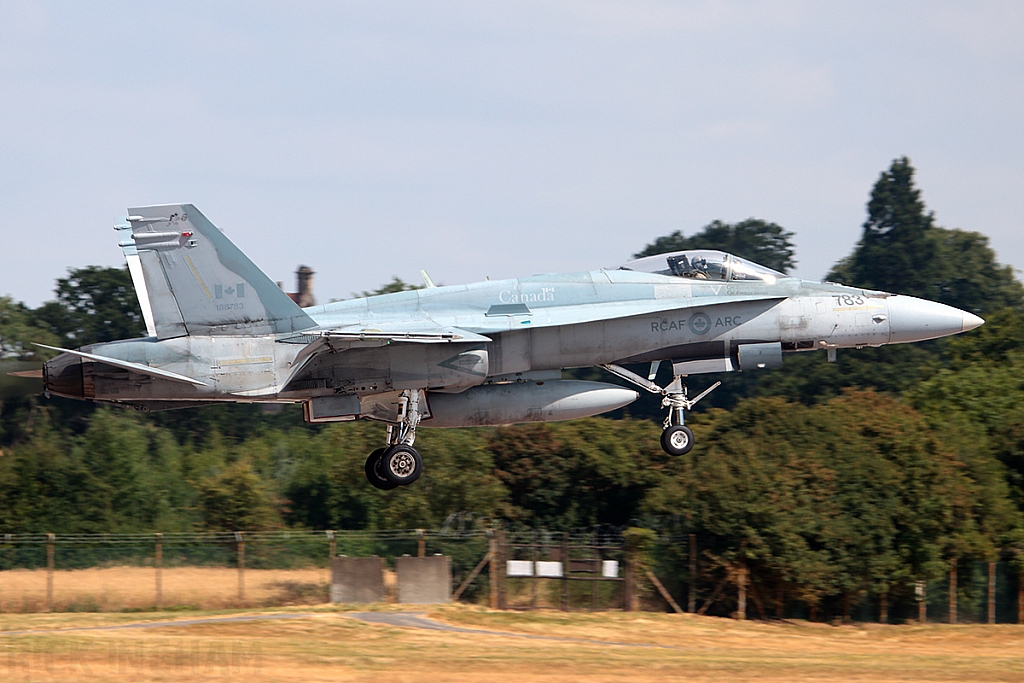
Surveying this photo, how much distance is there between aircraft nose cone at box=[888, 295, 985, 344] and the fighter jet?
3 centimetres

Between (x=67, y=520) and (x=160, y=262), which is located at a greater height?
(x=160, y=262)

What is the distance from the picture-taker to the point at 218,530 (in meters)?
42.5

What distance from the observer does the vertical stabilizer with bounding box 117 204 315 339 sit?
71.5ft

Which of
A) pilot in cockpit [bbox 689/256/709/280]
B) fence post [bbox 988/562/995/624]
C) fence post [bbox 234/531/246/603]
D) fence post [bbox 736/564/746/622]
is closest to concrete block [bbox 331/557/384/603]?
fence post [bbox 234/531/246/603]

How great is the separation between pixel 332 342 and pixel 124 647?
7.94 m

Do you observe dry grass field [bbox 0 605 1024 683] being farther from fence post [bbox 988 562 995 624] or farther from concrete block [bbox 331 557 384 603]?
fence post [bbox 988 562 995 624]

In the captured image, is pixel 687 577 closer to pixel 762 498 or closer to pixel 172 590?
pixel 762 498

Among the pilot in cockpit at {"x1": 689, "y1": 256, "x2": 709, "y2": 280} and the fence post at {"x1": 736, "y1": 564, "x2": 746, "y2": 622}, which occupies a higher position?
the pilot in cockpit at {"x1": 689, "y1": 256, "x2": 709, "y2": 280}

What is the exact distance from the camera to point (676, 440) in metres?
22.6

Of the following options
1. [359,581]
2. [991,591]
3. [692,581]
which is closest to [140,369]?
[359,581]

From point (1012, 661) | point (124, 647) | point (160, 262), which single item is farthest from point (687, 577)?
point (160, 262)

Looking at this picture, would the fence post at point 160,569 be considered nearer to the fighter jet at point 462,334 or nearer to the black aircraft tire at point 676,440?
the fighter jet at point 462,334

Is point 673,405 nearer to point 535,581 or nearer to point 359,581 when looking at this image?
point 359,581

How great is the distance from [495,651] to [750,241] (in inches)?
2576
